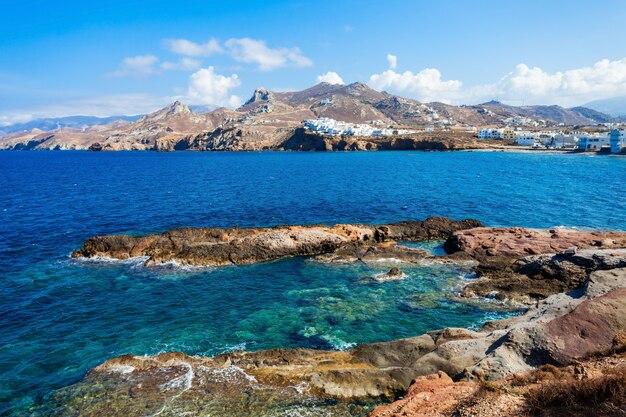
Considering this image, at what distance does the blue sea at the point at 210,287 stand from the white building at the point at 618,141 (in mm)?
84930

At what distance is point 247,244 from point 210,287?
7.86 metres

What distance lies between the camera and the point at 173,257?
1421 inches

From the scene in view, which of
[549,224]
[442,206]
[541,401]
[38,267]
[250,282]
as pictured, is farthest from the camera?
[442,206]

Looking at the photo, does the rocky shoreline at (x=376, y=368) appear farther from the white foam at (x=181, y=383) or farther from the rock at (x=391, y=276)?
the rock at (x=391, y=276)

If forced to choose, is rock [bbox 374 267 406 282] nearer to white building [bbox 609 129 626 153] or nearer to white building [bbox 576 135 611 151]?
white building [bbox 609 129 626 153]

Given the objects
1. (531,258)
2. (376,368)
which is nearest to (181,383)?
(376,368)

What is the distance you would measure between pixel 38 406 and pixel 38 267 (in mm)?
22211

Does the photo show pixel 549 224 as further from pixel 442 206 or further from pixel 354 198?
pixel 354 198

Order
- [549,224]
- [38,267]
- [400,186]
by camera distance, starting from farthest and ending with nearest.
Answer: [400,186]
[549,224]
[38,267]

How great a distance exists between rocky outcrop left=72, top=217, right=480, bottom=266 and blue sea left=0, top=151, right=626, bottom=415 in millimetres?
1667

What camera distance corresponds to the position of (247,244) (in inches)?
1490

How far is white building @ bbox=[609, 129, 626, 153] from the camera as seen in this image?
131788 millimetres

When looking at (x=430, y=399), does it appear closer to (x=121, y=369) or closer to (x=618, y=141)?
(x=121, y=369)

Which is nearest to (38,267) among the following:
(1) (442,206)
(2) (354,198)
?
(2) (354,198)
